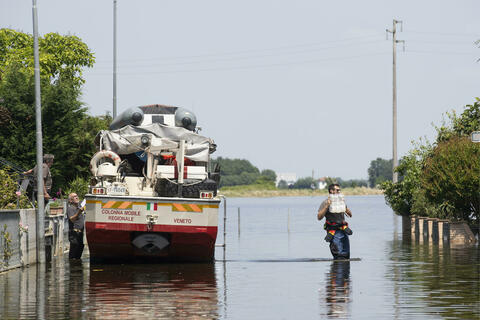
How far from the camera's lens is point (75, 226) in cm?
2458

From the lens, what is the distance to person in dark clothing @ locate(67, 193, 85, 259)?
2455 centimetres

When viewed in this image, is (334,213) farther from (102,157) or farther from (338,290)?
(338,290)

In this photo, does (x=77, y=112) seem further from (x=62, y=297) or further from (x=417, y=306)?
(x=417, y=306)

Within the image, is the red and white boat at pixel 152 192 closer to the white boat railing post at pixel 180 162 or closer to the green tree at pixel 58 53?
the white boat railing post at pixel 180 162

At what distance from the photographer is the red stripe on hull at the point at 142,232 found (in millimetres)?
21797

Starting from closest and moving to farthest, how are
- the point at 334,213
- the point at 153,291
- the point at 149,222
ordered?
the point at 153,291 → the point at 149,222 → the point at 334,213

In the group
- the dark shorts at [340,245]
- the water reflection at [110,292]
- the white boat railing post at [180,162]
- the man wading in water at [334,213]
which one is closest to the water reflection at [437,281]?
the dark shorts at [340,245]

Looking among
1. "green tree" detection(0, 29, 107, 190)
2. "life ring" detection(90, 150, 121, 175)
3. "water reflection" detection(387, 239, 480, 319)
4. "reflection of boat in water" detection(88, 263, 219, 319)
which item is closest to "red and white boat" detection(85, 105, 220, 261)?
"life ring" detection(90, 150, 121, 175)

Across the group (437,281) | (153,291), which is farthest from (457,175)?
(153,291)

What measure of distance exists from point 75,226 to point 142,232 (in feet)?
10.0

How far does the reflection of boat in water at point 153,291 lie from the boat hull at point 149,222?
58 cm

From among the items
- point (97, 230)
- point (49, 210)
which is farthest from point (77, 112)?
point (97, 230)

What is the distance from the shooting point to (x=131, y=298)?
50.6 ft

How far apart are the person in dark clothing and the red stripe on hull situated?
5.36ft
